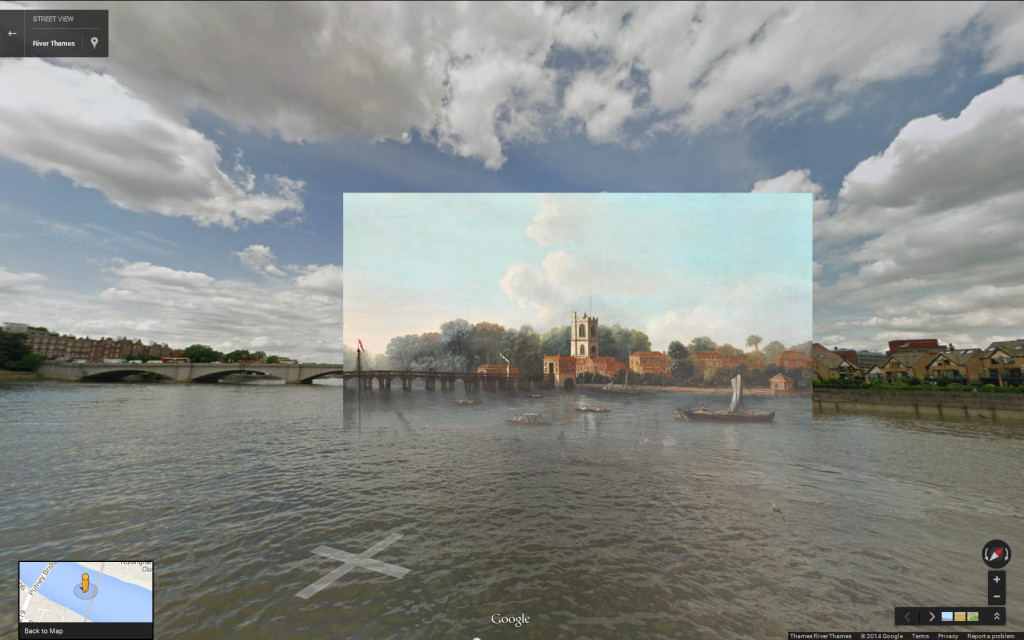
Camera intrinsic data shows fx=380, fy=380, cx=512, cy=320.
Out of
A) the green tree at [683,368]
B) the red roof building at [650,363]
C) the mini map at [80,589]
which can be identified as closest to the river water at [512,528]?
the mini map at [80,589]

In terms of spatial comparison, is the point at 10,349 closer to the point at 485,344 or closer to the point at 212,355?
the point at 212,355

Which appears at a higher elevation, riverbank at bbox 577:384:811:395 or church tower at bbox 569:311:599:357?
church tower at bbox 569:311:599:357

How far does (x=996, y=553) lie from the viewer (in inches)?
254

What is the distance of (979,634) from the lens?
6477mm

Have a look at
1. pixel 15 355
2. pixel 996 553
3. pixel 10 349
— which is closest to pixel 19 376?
pixel 15 355

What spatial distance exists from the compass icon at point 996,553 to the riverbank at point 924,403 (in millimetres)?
56924

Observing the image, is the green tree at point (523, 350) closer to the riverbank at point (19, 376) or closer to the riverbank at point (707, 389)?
the riverbank at point (707, 389)

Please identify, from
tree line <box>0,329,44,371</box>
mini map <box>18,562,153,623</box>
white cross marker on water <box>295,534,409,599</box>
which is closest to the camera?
mini map <box>18,562,153,623</box>

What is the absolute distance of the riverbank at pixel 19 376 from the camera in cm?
6875

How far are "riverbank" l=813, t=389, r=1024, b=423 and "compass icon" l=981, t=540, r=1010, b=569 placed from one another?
5692 centimetres

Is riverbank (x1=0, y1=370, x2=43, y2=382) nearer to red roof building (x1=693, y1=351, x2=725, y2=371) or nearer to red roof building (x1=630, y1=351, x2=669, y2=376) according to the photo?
red roof building (x1=630, y1=351, x2=669, y2=376)

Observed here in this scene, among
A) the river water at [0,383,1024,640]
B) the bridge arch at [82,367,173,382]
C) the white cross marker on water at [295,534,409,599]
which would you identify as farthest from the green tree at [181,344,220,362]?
the white cross marker on water at [295,534,409,599]

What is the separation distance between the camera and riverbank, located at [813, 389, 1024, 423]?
136ft

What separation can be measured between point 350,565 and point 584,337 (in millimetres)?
53172
